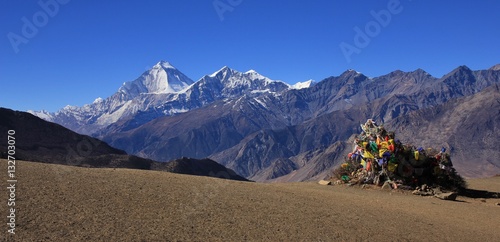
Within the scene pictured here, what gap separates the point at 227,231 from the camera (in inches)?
435

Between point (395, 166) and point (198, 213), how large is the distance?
15532 mm

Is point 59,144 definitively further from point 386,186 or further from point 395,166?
point 386,186

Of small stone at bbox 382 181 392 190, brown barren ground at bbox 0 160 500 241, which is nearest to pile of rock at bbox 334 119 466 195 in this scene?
small stone at bbox 382 181 392 190

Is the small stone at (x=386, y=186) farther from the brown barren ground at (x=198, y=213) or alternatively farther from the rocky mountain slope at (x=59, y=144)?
the rocky mountain slope at (x=59, y=144)

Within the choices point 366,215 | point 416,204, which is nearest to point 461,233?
point 366,215

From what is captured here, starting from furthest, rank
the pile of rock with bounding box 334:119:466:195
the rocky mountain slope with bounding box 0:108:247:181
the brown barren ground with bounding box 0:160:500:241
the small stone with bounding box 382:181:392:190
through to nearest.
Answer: the rocky mountain slope with bounding box 0:108:247:181 → the pile of rock with bounding box 334:119:466:195 → the small stone with bounding box 382:181:392:190 → the brown barren ground with bounding box 0:160:500:241

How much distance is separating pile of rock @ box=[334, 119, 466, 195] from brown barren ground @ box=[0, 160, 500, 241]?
6499 mm

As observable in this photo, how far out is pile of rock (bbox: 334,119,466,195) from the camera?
24.6 meters

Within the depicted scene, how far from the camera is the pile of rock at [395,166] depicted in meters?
24.6

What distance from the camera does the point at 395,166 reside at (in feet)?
80.7

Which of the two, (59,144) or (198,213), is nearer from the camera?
(198,213)

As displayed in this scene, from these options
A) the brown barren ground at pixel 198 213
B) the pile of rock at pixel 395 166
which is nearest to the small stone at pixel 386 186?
the pile of rock at pixel 395 166

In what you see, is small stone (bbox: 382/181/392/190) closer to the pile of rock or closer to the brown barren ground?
the pile of rock

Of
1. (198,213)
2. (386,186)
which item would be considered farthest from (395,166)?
(198,213)
